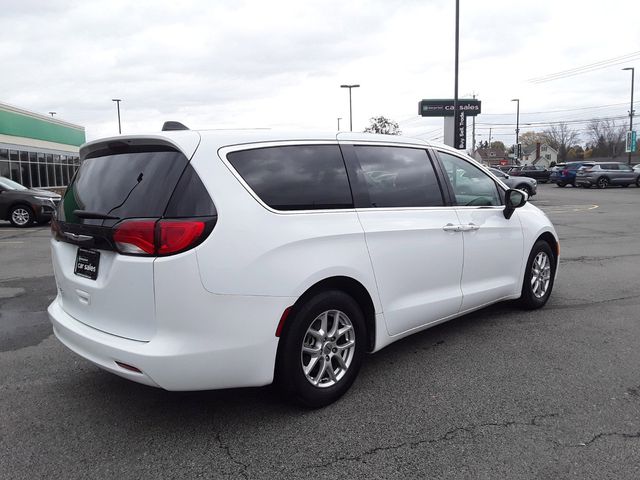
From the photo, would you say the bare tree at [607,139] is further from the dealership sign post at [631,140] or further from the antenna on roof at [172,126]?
the antenna on roof at [172,126]

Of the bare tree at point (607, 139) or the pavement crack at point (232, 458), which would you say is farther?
the bare tree at point (607, 139)


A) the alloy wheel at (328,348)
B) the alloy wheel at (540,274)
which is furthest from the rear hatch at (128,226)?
the alloy wheel at (540,274)

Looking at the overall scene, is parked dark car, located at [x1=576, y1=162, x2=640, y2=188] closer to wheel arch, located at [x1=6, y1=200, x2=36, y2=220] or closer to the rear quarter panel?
wheel arch, located at [x1=6, y1=200, x2=36, y2=220]

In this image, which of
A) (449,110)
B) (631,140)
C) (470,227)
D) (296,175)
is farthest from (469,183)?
(631,140)

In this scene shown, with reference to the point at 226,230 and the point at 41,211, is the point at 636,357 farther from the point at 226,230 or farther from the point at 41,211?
the point at 41,211

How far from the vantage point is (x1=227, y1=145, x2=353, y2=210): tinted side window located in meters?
3.07

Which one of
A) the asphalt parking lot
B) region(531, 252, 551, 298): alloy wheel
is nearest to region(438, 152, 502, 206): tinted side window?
region(531, 252, 551, 298): alloy wheel

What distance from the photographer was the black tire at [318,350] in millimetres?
3059

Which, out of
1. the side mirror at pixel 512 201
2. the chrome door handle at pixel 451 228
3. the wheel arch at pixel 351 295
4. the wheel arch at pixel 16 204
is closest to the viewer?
the wheel arch at pixel 351 295

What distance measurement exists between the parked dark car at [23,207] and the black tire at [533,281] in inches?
544

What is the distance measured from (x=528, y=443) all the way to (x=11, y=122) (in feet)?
110

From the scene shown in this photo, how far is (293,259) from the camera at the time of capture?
302cm

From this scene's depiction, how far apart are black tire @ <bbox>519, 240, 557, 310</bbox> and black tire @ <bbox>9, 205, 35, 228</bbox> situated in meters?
14.3

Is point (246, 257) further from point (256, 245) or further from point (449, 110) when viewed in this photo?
point (449, 110)
